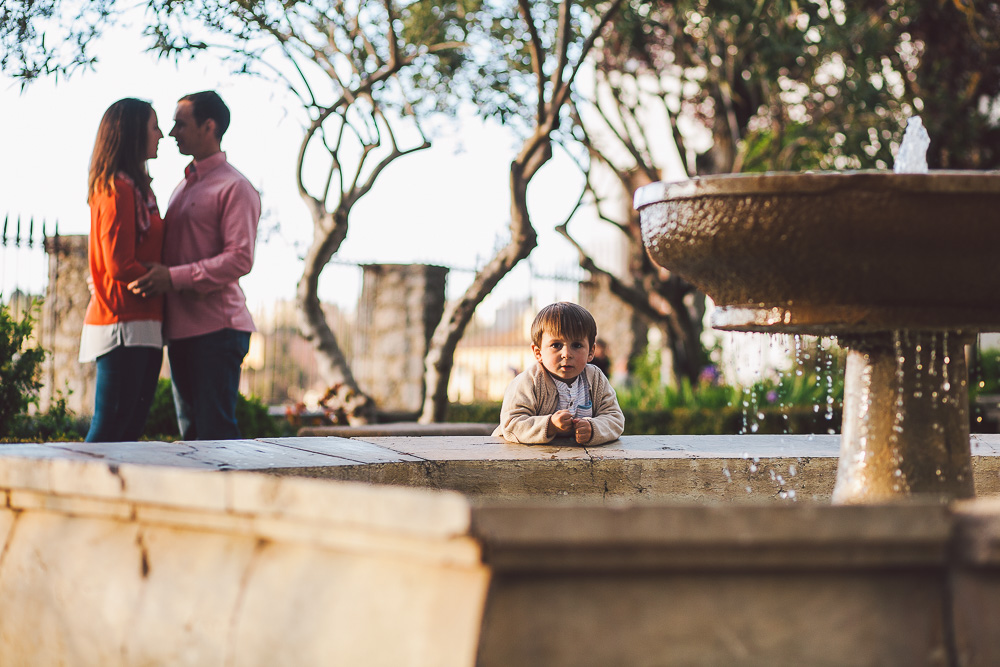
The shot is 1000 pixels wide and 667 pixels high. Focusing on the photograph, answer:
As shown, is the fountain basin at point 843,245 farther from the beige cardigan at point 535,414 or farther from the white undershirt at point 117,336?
the white undershirt at point 117,336

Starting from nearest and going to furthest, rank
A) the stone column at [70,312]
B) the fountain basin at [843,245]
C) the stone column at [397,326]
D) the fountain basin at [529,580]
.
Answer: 1. the fountain basin at [529,580]
2. the fountain basin at [843,245]
3. the stone column at [70,312]
4. the stone column at [397,326]

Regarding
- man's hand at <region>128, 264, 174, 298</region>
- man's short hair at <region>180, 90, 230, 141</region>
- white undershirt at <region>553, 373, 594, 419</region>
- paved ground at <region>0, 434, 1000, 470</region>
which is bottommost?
paved ground at <region>0, 434, 1000, 470</region>

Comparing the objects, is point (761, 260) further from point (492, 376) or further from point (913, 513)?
point (492, 376)

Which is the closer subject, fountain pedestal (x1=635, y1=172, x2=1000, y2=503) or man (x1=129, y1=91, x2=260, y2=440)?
fountain pedestal (x1=635, y1=172, x2=1000, y2=503)

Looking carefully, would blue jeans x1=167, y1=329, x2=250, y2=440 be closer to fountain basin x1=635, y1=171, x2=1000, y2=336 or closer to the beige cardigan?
the beige cardigan

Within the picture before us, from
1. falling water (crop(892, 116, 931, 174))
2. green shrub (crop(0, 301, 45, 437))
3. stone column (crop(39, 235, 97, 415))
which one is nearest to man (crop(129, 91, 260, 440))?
green shrub (crop(0, 301, 45, 437))

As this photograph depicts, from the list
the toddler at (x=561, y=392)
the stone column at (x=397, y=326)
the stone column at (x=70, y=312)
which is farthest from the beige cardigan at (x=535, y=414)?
the stone column at (x=397, y=326)

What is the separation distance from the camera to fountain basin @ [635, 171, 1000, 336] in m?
2.35

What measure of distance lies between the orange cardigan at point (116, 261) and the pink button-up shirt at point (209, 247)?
0.13 m

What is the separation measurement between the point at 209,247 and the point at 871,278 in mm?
2558

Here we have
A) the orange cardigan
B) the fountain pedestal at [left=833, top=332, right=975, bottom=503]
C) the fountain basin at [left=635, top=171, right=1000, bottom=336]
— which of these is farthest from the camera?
the orange cardigan

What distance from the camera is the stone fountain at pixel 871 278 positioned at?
237 centimetres

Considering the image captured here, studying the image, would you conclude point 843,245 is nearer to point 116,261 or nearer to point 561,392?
point 561,392

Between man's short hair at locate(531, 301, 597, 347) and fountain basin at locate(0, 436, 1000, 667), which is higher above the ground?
man's short hair at locate(531, 301, 597, 347)
